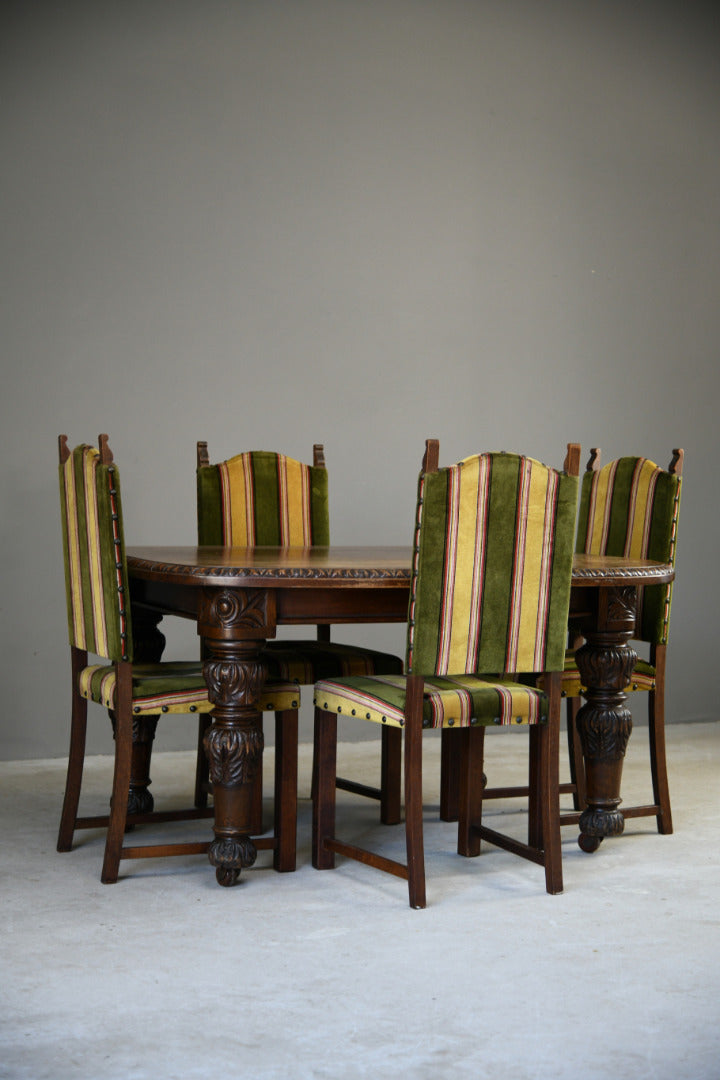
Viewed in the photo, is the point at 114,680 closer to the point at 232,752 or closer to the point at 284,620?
the point at 232,752

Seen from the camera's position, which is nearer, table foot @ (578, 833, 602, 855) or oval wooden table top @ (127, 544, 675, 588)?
oval wooden table top @ (127, 544, 675, 588)

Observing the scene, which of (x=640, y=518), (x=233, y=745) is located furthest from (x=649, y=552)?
(x=233, y=745)

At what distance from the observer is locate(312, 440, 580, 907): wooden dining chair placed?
2.58m

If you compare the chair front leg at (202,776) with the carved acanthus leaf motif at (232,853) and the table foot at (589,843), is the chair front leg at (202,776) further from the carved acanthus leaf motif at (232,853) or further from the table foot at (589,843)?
the table foot at (589,843)

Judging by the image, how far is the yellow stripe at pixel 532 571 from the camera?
2656mm

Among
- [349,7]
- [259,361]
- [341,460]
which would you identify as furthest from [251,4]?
[341,460]

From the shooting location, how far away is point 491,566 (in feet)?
8.64

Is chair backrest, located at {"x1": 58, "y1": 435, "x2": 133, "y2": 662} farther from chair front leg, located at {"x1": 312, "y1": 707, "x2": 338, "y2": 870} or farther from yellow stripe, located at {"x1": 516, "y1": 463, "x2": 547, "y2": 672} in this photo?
yellow stripe, located at {"x1": 516, "y1": 463, "x2": 547, "y2": 672}

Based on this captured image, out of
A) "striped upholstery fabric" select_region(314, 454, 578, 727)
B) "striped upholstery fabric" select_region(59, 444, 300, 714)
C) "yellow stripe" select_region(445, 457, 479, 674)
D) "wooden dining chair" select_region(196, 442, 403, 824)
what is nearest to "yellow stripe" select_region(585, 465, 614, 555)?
"wooden dining chair" select_region(196, 442, 403, 824)

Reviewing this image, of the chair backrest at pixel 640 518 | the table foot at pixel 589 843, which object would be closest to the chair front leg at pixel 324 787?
the table foot at pixel 589 843

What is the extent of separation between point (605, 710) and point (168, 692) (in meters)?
1.11

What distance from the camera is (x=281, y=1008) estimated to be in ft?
6.77

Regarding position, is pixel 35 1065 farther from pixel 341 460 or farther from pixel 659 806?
pixel 341 460

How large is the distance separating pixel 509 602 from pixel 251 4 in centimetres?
295
